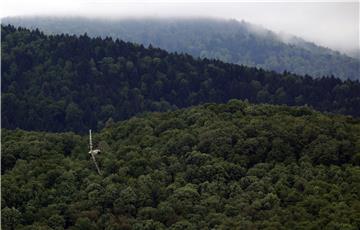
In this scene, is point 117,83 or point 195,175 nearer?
point 195,175

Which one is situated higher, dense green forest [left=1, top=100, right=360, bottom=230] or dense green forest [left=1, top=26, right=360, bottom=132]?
dense green forest [left=1, top=100, right=360, bottom=230]

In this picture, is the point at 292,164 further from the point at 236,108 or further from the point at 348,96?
the point at 348,96

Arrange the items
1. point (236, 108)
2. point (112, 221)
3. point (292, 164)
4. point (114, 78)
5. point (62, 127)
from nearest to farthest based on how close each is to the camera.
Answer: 1. point (112, 221)
2. point (292, 164)
3. point (236, 108)
4. point (62, 127)
5. point (114, 78)

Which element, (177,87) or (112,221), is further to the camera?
(177,87)

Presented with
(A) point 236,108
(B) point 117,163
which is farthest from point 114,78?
(B) point 117,163

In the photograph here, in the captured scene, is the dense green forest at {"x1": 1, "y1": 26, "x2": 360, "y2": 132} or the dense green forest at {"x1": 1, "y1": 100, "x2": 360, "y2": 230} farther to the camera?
the dense green forest at {"x1": 1, "y1": 26, "x2": 360, "y2": 132}
